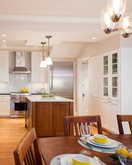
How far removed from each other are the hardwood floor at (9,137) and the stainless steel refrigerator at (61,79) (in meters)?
1.73

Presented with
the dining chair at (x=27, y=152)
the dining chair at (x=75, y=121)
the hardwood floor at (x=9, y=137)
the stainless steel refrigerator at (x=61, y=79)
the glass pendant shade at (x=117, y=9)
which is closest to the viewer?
the dining chair at (x=27, y=152)

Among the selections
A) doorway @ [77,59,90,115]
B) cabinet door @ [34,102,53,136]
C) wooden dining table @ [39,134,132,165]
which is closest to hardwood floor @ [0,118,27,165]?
cabinet door @ [34,102,53,136]

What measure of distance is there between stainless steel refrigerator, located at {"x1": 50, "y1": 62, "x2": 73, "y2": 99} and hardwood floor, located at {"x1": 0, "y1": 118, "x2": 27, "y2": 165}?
5.67 feet

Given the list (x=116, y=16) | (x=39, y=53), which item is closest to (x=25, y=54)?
(x=39, y=53)

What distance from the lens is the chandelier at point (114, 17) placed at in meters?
2.16

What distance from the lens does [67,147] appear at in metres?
1.92

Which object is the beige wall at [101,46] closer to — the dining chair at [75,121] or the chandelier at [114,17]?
the chandelier at [114,17]

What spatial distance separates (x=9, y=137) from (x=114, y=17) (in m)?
4.23

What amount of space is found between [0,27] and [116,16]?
3.34m

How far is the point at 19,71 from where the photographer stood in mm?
8641

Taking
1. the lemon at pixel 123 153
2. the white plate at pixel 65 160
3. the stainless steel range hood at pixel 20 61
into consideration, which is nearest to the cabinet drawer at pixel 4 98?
the stainless steel range hood at pixel 20 61

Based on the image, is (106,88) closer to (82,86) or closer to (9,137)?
(82,86)

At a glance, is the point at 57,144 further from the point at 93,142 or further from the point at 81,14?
the point at 81,14

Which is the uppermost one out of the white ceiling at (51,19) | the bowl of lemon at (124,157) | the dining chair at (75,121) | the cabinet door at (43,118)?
the white ceiling at (51,19)
